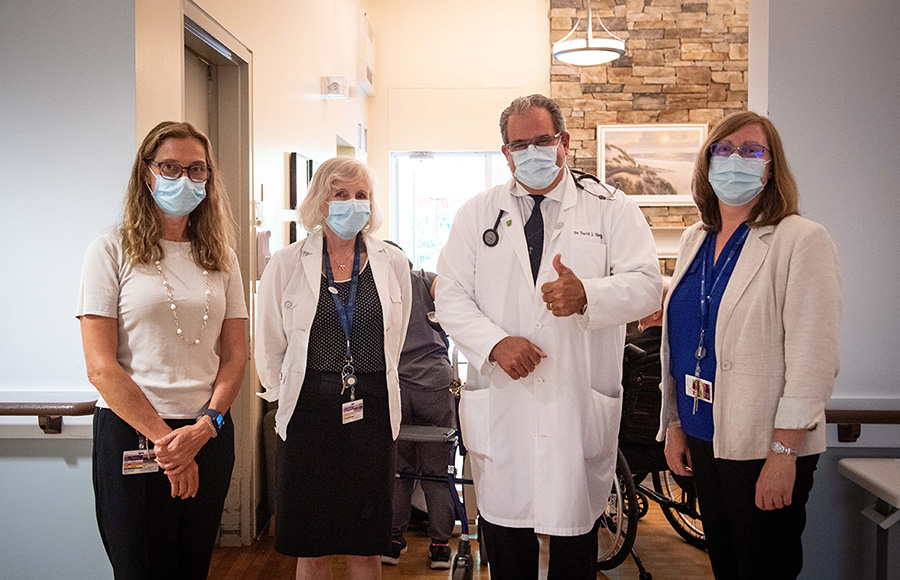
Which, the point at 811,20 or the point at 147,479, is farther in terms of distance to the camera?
the point at 811,20

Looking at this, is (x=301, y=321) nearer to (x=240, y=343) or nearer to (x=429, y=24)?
(x=240, y=343)

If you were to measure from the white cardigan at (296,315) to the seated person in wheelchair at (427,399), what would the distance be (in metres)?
1.04

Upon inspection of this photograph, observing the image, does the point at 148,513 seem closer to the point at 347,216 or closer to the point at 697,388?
the point at 347,216

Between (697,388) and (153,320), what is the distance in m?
1.39

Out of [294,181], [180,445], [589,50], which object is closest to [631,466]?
[180,445]

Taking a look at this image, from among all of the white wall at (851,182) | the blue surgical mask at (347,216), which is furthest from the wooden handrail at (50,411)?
the white wall at (851,182)

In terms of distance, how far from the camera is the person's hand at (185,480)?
1840 mm

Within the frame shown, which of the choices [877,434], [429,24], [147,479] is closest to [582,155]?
[429,24]

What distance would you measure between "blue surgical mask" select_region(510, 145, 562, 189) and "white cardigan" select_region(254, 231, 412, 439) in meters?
0.59

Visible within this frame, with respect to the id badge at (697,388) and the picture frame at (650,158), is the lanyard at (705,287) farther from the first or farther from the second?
the picture frame at (650,158)

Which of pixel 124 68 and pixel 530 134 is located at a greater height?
pixel 124 68

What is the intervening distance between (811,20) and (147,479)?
2.36m

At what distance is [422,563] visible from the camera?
3344 millimetres

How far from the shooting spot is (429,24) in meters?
7.20
